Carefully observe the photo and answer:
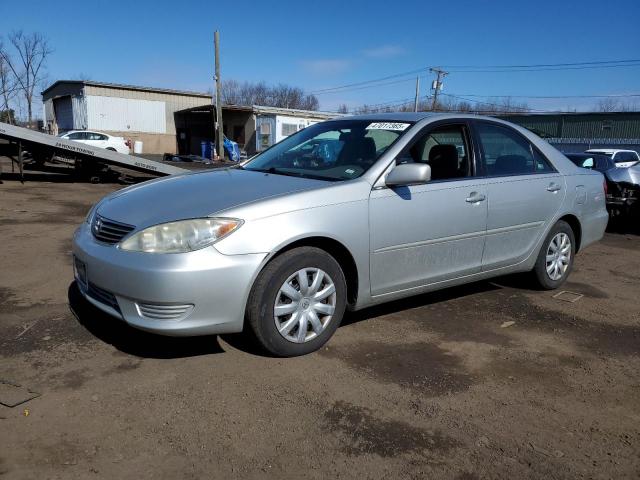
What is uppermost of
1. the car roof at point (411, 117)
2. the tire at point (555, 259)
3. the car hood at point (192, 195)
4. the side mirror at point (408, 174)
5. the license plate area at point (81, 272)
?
the car roof at point (411, 117)

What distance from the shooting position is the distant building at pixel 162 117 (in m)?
36.1

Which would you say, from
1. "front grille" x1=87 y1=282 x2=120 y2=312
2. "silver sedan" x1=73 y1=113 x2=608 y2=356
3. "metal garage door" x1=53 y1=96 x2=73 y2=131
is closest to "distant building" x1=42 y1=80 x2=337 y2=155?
"metal garage door" x1=53 y1=96 x2=73 y2=131

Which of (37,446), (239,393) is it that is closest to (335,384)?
(239,393)

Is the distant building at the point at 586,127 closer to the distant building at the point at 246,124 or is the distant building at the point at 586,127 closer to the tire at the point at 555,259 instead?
the distant building at the point at 246,124

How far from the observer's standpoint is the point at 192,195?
3502 mm

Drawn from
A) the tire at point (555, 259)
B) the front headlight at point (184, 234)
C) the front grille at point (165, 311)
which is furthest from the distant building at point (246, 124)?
the front grille at point (165, 311)

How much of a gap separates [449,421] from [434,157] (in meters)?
2.21

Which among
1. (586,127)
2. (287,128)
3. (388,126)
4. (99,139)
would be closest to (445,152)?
(388,126)

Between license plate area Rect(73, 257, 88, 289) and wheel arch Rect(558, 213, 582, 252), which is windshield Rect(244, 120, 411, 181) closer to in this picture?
license plate area Rect(73, 257, 88, 289)

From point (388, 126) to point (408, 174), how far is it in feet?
2.44

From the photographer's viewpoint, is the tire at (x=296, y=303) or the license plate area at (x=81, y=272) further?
the license plate area at (x=81, y=272)

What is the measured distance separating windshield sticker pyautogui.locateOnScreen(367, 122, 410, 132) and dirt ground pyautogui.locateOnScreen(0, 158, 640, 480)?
1526mm

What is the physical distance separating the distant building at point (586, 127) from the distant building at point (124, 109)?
24.2 meters

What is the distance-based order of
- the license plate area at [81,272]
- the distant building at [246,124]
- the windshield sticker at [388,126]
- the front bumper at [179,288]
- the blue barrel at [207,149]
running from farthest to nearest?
1. the blue barrel at [207,149]
2. the distant building at [246,124]
3. the windshield sticker at [388,126]
4. the license plate area at [81,272]
5. the front bumper at [179,288]
